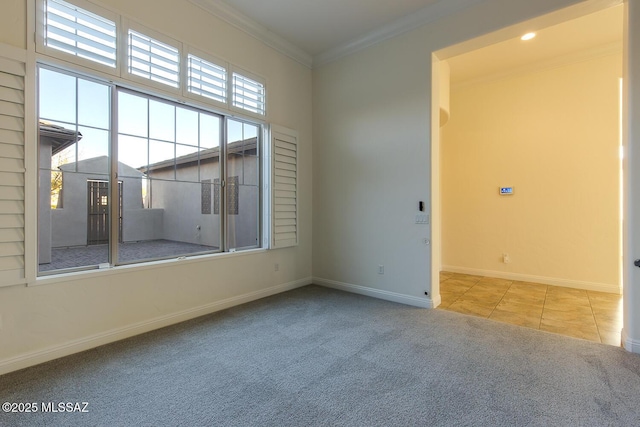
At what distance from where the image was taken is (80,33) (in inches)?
98.4

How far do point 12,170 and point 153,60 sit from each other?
154 cm

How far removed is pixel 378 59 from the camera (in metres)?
4.01

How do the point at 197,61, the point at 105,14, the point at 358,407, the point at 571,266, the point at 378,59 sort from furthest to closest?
the point at 571,266
the point at 378,59
the point at 197,61
the point at 105,14
the point at 358,407

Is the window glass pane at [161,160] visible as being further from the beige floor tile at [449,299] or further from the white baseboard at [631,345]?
the white baseboard at [631,345]

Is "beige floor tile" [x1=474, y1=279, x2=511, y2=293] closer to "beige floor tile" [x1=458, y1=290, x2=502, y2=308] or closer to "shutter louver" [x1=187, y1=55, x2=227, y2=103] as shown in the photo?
"beige floor tile" [x1=458, y1=290, x2=502, y2=308]

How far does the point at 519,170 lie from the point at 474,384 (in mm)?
4067

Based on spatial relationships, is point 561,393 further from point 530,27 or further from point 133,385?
point 530,27

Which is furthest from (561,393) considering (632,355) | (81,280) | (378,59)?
(378,59)

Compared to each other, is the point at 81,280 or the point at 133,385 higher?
the point at 81,280

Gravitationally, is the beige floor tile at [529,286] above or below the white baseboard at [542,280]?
below

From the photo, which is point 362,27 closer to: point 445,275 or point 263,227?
point 263,227

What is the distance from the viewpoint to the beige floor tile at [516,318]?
3132 millimetres

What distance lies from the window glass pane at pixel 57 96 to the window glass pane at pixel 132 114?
0.36 m

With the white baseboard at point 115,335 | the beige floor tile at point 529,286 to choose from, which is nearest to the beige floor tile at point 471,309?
the beige floor tile at point 529,286
